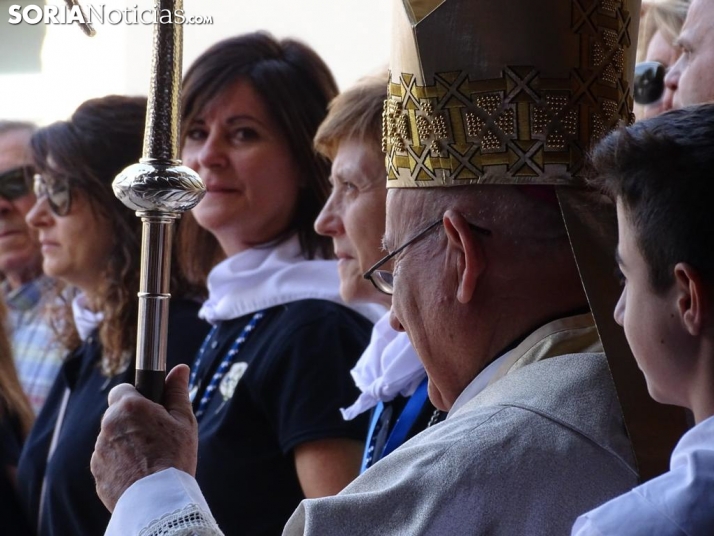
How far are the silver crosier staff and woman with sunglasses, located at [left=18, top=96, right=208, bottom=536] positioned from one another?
1.71m

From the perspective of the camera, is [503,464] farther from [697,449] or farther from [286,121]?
[286,121]

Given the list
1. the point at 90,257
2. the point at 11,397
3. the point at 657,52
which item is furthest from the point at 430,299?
the point at 11,397

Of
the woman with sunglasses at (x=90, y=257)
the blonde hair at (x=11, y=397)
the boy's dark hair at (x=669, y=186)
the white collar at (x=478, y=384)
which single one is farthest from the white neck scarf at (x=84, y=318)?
the boy's dark hair at (x=669, y=186)

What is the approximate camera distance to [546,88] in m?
2.13

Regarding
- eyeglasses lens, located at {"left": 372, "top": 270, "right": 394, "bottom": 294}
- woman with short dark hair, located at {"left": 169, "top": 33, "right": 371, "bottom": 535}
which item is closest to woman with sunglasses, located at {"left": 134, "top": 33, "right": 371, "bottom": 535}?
woman with short dark hair, located at {"left": 169, "top": 33, "right": 371, "bottom": 535}

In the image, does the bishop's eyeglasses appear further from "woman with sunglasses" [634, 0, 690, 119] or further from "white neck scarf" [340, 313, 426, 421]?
"woman with sunglasses" [634, 0, 690, 119]

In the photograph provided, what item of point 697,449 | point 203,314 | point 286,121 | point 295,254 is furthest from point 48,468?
point 697,449

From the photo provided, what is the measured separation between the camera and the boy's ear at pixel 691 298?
1.47 m

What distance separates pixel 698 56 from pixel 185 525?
1469mm

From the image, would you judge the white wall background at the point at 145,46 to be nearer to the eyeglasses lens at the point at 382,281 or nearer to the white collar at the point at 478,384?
the eyeglasses lens at the point at 382,281

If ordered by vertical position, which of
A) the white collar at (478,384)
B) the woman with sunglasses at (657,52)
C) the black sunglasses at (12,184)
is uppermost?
the woman with sunglasses at (657,52)

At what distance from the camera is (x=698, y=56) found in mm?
2633

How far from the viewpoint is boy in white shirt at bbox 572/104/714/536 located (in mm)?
1396

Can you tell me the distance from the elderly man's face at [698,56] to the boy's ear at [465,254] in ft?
2.37
